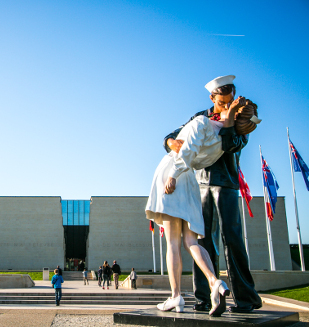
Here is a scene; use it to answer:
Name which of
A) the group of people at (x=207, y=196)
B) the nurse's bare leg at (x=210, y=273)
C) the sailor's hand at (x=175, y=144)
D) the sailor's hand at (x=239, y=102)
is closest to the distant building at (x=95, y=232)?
the group of people at (x=207, y=196)

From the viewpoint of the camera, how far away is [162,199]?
11.5 feet

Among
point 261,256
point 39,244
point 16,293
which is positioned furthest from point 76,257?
point 16,293

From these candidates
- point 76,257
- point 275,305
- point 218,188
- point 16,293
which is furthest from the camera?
point 76,257

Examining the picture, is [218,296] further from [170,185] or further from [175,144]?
[175,144]

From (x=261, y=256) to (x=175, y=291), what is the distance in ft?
136

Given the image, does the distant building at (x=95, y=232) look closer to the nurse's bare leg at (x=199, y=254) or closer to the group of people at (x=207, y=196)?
the group of people at (x=207, y=196)

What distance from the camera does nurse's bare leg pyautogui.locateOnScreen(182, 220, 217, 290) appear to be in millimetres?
3129

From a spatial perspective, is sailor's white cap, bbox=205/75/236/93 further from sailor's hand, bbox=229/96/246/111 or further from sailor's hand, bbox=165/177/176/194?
sailor's hand, bbox=165/177/176/194

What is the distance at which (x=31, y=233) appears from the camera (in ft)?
136

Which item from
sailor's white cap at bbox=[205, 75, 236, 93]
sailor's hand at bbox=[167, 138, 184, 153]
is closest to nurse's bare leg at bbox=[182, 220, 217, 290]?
sailor's hand at bbox=[167, 138, 184, 153]

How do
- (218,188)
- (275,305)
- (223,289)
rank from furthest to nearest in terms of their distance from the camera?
(275,305) < (218,188) < (223,289)

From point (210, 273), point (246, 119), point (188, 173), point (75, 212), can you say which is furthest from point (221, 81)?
point (75, 212)

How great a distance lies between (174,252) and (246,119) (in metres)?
1.63

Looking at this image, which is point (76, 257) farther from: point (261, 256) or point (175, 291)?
point (175, 291)
